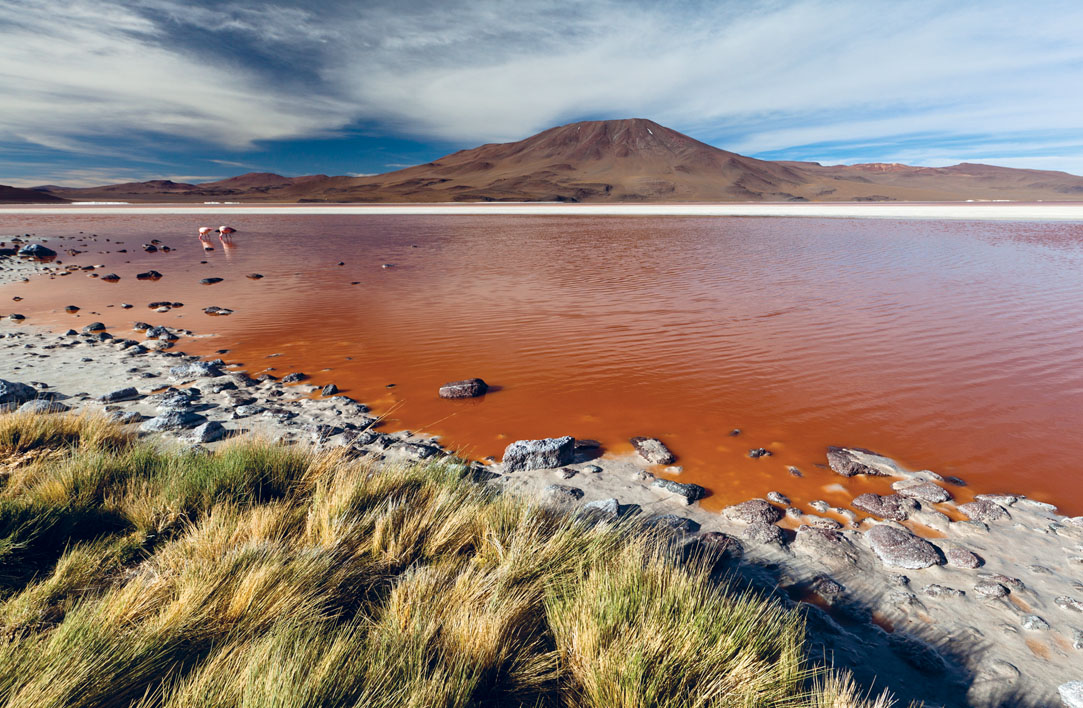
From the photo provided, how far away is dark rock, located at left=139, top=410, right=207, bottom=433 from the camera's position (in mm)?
5633

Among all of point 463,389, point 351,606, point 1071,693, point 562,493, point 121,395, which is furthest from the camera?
point 463,389

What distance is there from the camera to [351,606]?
113 inches

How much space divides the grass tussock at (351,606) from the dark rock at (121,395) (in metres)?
2.96

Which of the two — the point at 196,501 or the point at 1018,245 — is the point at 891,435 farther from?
the point at 1018,245

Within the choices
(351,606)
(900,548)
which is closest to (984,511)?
(900,548)

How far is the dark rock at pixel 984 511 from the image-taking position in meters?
4.30

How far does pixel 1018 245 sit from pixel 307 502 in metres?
31.7

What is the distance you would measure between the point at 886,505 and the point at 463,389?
518 cm

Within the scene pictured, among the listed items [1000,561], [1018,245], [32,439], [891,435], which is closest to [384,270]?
[32,439]

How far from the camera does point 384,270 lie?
62.2 feet

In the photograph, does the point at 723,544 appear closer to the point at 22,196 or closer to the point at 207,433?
the point at 207,433

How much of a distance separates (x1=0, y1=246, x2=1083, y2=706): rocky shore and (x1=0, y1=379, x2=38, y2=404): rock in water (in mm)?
21

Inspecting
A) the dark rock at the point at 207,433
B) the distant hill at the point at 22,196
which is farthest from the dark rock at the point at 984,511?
the distant hill at the point at 22,196

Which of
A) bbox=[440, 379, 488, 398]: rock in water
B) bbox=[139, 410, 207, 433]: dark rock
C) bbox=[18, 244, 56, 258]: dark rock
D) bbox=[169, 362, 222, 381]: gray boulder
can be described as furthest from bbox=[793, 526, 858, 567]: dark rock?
bbox=[18, 244, 56, 258]: dark rock
